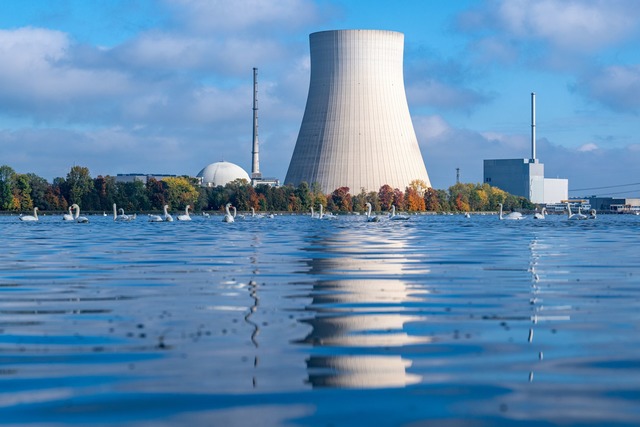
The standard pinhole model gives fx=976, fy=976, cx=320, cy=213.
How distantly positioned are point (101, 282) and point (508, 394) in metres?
10.3

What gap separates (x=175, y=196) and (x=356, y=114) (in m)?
27.2

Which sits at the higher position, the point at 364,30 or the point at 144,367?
the point at 364,30

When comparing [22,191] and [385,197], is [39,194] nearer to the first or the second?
[22,191]

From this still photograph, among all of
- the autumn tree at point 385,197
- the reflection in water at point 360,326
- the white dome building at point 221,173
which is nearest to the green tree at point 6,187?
the autumn tree at point 385,197

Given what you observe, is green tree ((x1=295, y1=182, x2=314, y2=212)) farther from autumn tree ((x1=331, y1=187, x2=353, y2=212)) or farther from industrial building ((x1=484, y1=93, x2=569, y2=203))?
industrial building ((x1=484, y1=93, x2=569, y2=203))

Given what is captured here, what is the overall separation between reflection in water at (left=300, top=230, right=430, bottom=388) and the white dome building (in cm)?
14754

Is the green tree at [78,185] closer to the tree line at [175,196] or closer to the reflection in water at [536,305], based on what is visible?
the tree line at [175,196]

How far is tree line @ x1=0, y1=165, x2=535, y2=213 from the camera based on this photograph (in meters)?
113

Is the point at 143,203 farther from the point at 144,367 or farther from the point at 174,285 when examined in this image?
the point at 144,367

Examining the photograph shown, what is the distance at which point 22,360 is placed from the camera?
7.73 metres

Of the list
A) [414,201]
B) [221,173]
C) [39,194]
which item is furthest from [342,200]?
[221,173]

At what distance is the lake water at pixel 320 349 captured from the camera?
595 cm

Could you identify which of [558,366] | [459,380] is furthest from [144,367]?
[558,366]

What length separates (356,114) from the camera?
105188mm
